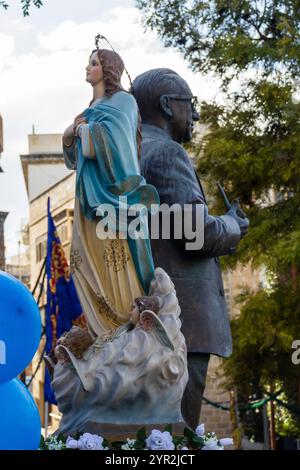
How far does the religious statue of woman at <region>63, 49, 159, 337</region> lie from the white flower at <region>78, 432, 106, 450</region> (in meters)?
0.80

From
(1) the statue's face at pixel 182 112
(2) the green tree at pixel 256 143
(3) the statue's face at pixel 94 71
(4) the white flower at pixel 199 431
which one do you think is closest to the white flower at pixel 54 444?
(4) the white flower at pixel 199 431

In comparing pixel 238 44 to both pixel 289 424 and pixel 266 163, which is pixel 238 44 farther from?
pixel 289 424

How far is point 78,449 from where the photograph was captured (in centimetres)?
777

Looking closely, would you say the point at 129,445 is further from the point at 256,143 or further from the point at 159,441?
the point at 256,143

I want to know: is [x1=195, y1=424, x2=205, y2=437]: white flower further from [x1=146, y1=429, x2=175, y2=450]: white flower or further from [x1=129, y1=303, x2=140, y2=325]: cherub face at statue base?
[x1=129, y1=303, x2=140, y2=325]: cherub face at statue base

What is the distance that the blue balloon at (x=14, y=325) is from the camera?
24.6ft

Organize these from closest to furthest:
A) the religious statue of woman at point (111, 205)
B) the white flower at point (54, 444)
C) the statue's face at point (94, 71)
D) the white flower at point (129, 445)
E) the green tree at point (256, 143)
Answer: the white flower at point (129, 445) < the white flower at point (54, 444) < the religious statue of woman at point (111, 205) < the statue's face at point (94, 71) < the green tree at point (256, 143)

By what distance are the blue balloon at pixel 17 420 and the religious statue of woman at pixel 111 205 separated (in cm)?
98

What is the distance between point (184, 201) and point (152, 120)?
80 cm

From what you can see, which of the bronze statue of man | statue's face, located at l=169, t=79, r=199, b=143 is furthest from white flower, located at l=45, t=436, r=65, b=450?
statue's face, located at l=169, t=79, r=199, b=143

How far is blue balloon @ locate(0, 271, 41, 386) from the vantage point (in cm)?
750

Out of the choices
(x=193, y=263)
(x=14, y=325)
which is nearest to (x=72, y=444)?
(x=14, y=325)

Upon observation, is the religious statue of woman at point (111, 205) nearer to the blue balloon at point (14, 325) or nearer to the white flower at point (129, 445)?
the white flower at point (129, 445)

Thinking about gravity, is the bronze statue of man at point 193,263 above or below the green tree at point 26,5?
below
